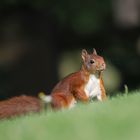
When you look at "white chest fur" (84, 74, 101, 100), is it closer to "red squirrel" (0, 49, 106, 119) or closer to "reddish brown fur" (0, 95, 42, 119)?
"red squirrel" (0, 49, 106, 119)

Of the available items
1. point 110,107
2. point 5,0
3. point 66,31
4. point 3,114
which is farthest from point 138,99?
point 66,31

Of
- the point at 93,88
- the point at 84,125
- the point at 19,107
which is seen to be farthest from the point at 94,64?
the point at 84,125

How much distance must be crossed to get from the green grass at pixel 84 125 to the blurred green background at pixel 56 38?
14494mm

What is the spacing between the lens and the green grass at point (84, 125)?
7414 millimetres

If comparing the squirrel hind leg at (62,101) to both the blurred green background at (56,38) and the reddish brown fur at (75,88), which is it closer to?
the reddish brown fur at (75,88)

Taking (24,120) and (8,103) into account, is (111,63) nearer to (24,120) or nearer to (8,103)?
(8,103)

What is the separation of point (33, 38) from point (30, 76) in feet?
3.62

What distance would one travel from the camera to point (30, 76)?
24906 mm

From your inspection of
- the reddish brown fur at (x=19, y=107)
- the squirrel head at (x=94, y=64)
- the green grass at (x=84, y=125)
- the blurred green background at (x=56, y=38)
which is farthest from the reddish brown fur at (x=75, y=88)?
the blurred green background at (x=56, y=38)

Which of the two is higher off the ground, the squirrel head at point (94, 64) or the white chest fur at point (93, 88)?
the squirrel head at point (94, 64)

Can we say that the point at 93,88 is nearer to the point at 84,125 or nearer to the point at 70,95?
the point at 70,95

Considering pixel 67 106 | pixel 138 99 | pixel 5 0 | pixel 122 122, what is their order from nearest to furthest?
pixel 122 122
pixel 138 99
pixel 67 106
pixel 5 0

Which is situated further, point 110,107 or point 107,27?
point 107,27

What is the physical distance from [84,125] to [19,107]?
3042mm
